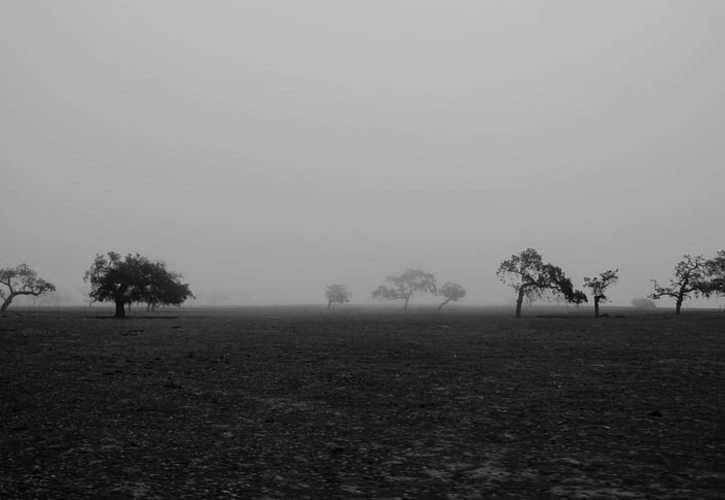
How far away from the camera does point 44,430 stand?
489 inches

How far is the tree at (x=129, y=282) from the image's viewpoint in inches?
2813

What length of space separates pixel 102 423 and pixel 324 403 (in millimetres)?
6700

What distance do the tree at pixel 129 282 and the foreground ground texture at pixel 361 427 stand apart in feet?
156

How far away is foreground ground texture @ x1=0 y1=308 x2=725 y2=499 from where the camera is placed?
8.66 m

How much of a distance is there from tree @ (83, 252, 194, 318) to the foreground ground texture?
47.5 metres

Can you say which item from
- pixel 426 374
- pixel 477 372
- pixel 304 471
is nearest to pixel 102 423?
pixel 304 471

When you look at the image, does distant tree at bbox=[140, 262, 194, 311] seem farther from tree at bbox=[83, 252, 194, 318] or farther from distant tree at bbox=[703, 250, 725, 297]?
distant tree at bbox=[703, 250, 725, 297]

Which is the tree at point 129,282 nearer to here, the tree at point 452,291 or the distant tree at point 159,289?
the distant tree at point 159,289

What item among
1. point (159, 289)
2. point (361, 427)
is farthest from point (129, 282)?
point (361, 427)

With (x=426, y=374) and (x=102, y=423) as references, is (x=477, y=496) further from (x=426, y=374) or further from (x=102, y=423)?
(x=426, y=374)

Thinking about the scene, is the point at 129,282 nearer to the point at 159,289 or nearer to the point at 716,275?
the point at 159,289

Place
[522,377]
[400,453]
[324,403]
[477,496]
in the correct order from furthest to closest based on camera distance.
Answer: [522,377] < [324,403] < [400,453] < [477,496]

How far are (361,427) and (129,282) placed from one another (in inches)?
2717

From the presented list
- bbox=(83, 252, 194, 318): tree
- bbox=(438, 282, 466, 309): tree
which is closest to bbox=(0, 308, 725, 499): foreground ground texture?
bbox=(83, 252, 194, 318): tree
